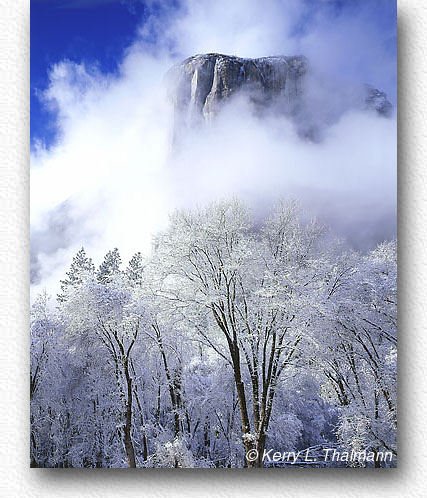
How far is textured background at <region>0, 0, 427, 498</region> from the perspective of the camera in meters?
3.04

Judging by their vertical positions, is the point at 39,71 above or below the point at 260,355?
above

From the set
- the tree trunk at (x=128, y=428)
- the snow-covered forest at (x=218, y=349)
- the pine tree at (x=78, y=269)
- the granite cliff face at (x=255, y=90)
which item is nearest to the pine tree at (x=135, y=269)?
the snow-covered forest at (x=218, y=349)

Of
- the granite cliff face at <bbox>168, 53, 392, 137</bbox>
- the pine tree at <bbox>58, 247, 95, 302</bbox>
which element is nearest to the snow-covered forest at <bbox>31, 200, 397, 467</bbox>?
the pine tree at <bbox>58, 247, 95, 302</bbox>

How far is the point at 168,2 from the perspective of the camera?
10.9 ft

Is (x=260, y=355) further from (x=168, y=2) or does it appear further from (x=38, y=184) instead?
(x=168, y=2)

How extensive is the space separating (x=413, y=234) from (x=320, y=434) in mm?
1288

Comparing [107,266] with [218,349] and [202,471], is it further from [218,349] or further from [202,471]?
[202,471]

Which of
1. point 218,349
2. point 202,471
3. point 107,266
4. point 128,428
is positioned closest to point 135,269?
point 107,266

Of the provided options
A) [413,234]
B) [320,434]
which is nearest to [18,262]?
[320,434]

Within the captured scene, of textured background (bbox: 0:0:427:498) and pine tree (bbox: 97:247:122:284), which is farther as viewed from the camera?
pine tree (bbox: 97:247:122:284)

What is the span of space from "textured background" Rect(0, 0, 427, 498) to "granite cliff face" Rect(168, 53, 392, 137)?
0.41 meters

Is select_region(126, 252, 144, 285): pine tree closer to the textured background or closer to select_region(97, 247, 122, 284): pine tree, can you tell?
select_region(97, 247, 122, 284): pine tree

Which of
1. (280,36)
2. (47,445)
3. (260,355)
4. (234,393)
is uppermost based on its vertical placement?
(280,36)

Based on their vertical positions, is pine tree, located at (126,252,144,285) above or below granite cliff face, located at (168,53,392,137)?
below
